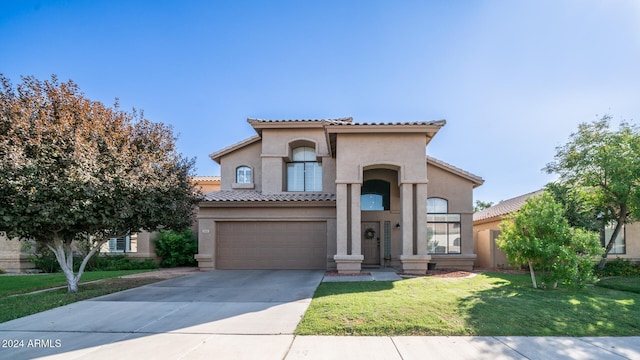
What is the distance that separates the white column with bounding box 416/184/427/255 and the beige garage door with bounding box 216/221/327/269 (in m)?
4.60

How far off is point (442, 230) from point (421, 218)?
3820 millimetres

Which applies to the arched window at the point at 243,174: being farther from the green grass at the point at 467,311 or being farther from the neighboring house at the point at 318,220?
the green grass at the point at 467,311

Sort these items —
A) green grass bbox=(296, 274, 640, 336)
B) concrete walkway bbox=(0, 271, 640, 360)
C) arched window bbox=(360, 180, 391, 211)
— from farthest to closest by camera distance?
arched window bbox=(360, 180, 391, 211) < green grass bbox=(296, 274, 640, 336) < concrete walkway bbox=(0, 271, 640, 360)

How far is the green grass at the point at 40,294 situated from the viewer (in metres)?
8.54

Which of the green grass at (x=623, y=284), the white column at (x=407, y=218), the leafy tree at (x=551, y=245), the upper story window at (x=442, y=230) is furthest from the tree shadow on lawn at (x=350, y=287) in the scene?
the green grass at (x=623, y=284)

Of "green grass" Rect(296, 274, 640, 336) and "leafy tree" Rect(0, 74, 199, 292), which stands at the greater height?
"leafy tree" Rect(0, 74, 199, 292)

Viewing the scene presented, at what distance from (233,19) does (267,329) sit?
10751 mm

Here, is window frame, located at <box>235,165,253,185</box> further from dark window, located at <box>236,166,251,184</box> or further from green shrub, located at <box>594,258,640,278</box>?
green shrub, located at <box>594,258,640,278</box>

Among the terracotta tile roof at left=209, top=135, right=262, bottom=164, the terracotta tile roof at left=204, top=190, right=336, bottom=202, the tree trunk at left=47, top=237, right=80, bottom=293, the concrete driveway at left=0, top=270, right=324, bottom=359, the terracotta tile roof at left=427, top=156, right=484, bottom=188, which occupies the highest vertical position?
the terracotta tile roof at left=209, top=135, right=262, bottom=164

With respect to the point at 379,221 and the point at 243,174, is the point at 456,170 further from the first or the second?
the point at 243,174

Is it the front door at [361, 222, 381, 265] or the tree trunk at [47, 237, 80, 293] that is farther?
the front door at [361, 222, 381, 265]

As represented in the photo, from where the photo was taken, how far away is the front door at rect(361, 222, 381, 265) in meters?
17.3

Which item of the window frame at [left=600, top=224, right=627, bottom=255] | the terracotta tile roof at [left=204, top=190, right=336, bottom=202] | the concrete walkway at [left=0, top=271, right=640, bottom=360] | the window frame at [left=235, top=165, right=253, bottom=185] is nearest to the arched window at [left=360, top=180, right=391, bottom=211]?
the terracotta tile roof at [left=204, top=190, right=336, bottom=202]

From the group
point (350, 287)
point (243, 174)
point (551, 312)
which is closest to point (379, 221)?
point (350, 287)
